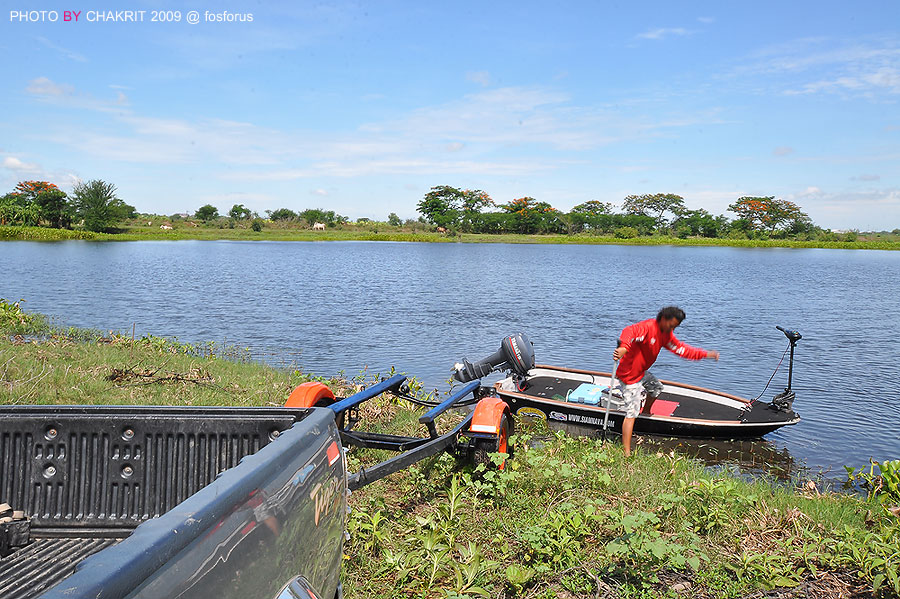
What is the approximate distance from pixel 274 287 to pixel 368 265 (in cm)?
2012

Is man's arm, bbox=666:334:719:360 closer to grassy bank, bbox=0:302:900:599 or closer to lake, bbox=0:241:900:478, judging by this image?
grassy bank, bbox=0:302:900:599

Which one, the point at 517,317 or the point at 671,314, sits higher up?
the point at 671,314

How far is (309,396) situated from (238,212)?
124559mm

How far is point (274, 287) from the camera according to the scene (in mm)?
34719

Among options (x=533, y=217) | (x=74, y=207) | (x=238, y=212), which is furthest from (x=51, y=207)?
(x=533, y=217)

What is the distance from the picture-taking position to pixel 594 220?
400ft

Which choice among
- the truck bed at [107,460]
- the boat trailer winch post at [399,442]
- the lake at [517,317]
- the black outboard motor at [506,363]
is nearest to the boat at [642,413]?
the black outboard motor at [506,363]

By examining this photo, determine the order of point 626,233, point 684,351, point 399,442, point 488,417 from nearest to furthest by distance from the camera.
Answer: point 399,442, point 488,417, point 684,351, point 626,233

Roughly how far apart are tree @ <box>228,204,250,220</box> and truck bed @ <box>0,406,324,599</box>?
12632 cm

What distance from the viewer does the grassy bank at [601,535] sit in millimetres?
4230

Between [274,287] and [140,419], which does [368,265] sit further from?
[140,419]

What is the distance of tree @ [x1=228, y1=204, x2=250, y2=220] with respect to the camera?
12325 cm

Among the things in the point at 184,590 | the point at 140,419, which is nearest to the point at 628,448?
the point at 140,419

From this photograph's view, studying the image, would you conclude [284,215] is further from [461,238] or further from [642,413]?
[642,413]
